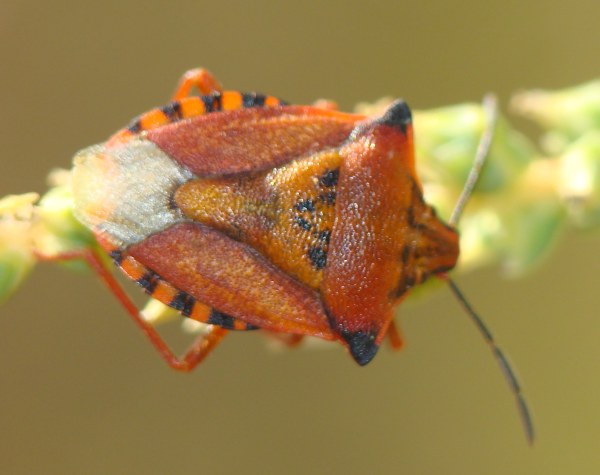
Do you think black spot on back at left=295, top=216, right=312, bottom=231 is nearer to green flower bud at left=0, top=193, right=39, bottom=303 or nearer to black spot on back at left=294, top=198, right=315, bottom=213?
black spot on back at left=294, top=198, right=315, bottom=213

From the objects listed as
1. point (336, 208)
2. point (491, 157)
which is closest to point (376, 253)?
point (336, 208)

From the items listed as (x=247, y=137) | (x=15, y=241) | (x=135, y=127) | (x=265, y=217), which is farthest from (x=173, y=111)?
(x=15, y=241)

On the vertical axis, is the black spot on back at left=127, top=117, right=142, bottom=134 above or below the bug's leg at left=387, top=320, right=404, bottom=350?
above

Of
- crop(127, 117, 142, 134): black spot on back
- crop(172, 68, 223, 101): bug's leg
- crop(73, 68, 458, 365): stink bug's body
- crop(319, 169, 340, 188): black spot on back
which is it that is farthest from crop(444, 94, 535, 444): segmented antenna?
crop(127, 117, 142, 134): black spot on back

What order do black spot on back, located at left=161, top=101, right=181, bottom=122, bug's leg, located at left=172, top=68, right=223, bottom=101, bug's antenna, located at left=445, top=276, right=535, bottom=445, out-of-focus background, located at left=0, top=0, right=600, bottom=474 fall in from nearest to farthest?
black spot on back, located at left=161, top=101, right=181, bottom=122 < bug's leg, located at left=172, top=68, right=223, bottom=101 < bug's antenna, located at left=445, top=276, right=535, bottom=445 < out-of-focus background, located at left=0, top=0, right=600, bottom=474

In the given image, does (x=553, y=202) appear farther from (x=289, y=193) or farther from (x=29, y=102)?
(x=29, y=102)

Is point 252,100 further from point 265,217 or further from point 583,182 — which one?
point 583,182

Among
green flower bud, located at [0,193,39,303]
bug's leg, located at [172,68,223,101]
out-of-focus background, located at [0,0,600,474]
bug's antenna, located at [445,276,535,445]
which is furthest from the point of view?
out-of-focus background, located at [0,0,600,474]

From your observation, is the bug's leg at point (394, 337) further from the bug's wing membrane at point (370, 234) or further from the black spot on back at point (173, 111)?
the black spot on back at point (173, 111)
